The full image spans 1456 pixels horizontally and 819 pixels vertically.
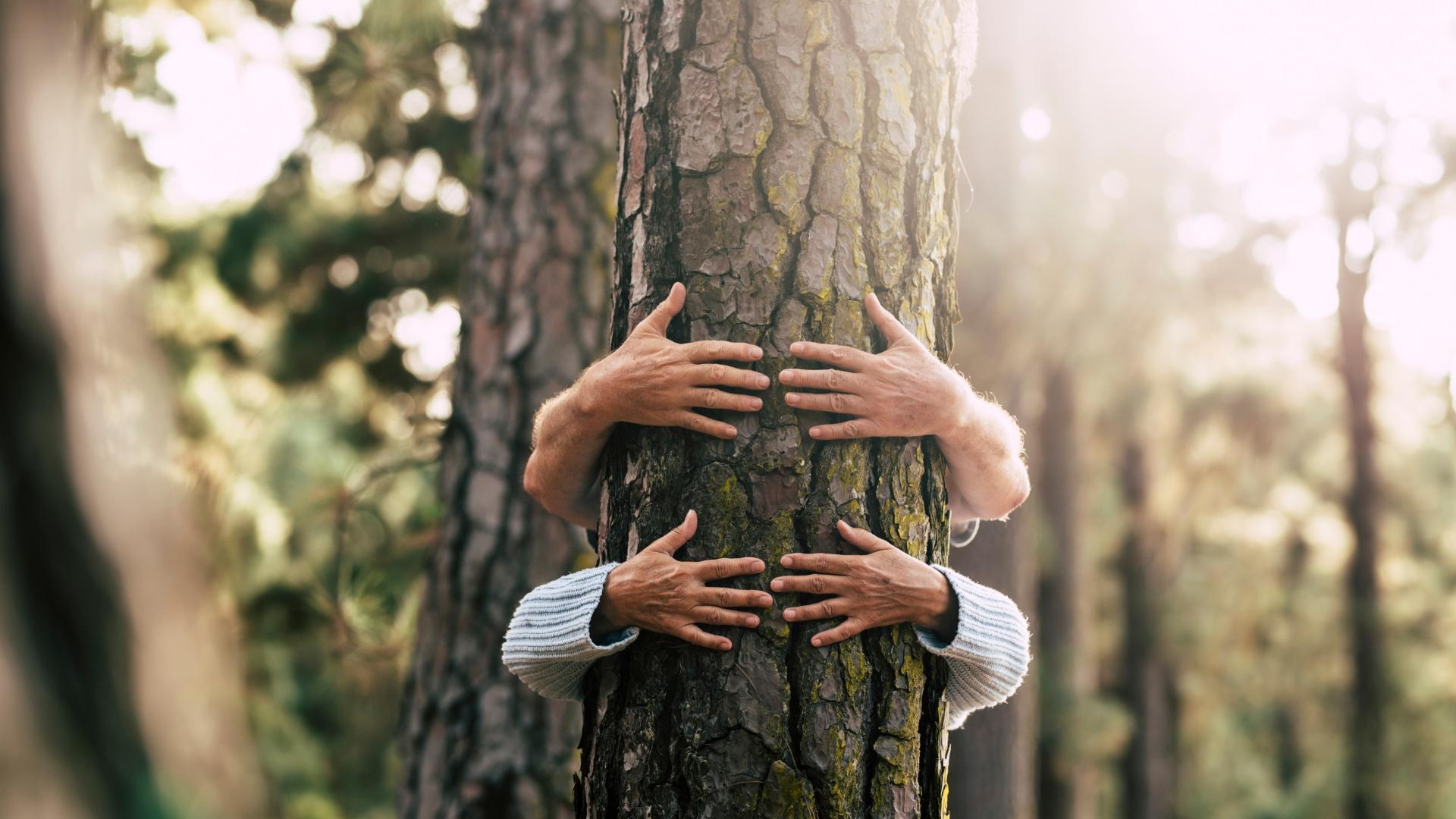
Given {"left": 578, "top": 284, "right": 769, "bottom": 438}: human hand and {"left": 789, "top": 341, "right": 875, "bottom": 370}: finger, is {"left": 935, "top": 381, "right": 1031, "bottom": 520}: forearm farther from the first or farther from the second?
{"left": 578, "top": 284, "right": 769, "bottom": 438}: human hand

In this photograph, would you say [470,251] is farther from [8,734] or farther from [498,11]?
[8,734]

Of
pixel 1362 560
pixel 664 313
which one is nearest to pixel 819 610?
pixel 664 313

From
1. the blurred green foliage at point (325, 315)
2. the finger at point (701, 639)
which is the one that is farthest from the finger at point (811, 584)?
the blurred green foliage at point (325, 315)

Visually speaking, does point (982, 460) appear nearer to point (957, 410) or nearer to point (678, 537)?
point (957, 410)

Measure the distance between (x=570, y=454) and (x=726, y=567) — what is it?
0.46 meters

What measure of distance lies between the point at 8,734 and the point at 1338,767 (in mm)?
18091

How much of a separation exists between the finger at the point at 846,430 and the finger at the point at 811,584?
0.24 m

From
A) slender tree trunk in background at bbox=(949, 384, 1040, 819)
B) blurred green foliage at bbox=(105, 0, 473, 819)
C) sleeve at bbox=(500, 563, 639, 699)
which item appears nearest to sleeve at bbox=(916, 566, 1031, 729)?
sleeve at bbox=(500, 563, 639, 699)

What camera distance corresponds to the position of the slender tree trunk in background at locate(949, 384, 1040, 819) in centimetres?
640

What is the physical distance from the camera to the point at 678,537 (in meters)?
1.84

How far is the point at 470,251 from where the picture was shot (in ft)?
14.1

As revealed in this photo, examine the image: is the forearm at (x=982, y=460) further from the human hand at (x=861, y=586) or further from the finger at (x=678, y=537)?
the finger at (x=678, y=537)

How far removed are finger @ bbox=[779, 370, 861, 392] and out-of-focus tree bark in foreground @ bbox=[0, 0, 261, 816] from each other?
6.30ft

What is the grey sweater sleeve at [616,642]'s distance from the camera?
1.89 m
